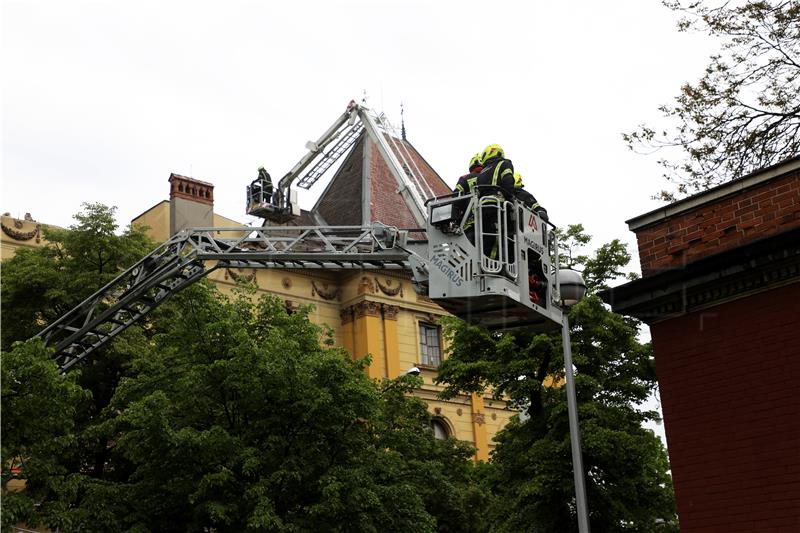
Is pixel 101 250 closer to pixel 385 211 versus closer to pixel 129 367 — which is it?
pixel 129 367

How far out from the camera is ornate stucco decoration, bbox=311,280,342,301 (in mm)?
46094

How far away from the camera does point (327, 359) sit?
23.0 m

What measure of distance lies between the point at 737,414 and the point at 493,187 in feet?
14.6

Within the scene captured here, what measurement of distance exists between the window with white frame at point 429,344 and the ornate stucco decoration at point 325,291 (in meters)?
4.01

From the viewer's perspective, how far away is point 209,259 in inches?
697

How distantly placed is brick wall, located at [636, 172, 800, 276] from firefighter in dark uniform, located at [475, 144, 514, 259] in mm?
2921

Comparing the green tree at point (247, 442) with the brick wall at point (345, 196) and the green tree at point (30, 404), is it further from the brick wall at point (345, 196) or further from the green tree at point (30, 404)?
the brick wall at point (345, 196)

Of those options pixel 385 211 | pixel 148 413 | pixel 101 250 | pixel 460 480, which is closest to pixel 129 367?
pixel 101 250

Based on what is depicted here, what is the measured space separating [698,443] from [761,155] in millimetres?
5272

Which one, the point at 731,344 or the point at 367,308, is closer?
the point at 731,344

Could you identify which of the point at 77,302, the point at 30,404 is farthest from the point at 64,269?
the point at 30,404

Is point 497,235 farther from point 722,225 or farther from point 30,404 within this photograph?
point 30,404

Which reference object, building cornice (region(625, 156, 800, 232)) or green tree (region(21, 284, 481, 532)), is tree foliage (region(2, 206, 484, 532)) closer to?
green tree (region(21, 284, 481, 532))

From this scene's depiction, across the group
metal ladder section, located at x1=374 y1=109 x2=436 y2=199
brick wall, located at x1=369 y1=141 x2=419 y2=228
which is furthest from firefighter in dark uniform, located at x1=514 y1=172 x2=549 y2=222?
brick wall, located at x1=369 y1=141 x2=419 y2=228
